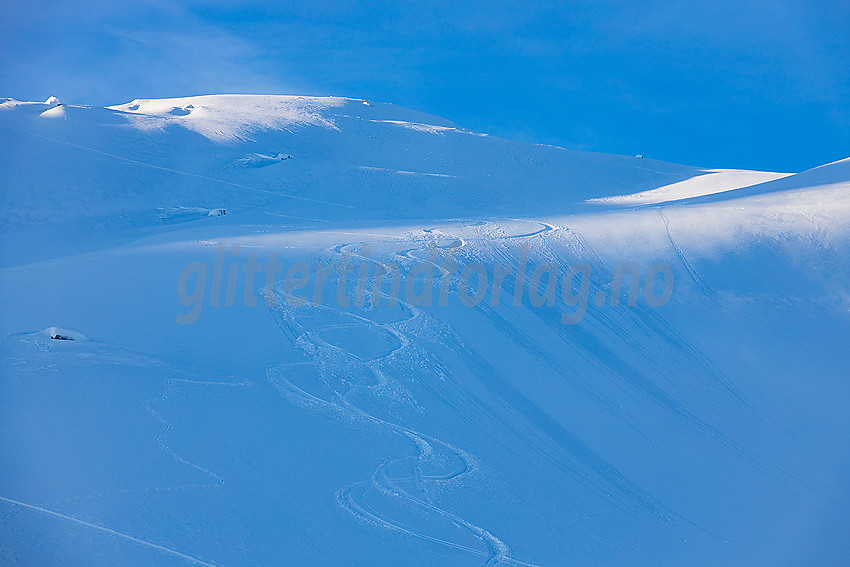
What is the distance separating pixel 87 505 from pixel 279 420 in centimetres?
230

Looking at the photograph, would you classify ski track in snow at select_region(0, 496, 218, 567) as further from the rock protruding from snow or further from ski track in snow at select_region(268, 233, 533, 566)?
the rock protruding from snow

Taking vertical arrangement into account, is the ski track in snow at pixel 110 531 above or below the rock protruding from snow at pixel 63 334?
below

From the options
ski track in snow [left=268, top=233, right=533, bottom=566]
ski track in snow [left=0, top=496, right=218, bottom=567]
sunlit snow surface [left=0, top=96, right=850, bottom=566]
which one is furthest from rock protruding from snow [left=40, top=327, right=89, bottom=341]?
ski track in snow [left=0, top=496, right=218, bottom=567]

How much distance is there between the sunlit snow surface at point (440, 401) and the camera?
640cm

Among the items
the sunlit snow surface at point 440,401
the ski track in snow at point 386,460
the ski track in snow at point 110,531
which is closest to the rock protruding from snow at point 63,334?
the sunlit snow surface at point 440,401

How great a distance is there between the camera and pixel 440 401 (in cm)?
873

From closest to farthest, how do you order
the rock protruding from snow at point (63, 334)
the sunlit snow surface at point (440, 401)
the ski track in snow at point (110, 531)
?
the ski track in snow at point (110, 531) → the sunlit snow surface at point (440, 401) → the rock protruding from snow at point (63, 334)

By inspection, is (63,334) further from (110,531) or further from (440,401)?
(440,401)

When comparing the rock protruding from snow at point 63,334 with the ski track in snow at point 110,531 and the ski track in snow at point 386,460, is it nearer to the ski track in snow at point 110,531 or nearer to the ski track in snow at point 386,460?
the ski track in snow at point 386,460

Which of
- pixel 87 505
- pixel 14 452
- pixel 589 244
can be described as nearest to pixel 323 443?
Result: pixel 87 505

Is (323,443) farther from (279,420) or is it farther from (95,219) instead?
(95,219)

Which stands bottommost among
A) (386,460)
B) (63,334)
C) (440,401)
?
(386,460)

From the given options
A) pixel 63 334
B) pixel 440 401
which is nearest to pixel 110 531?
pixel 63 334

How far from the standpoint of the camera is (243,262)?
11695mm
